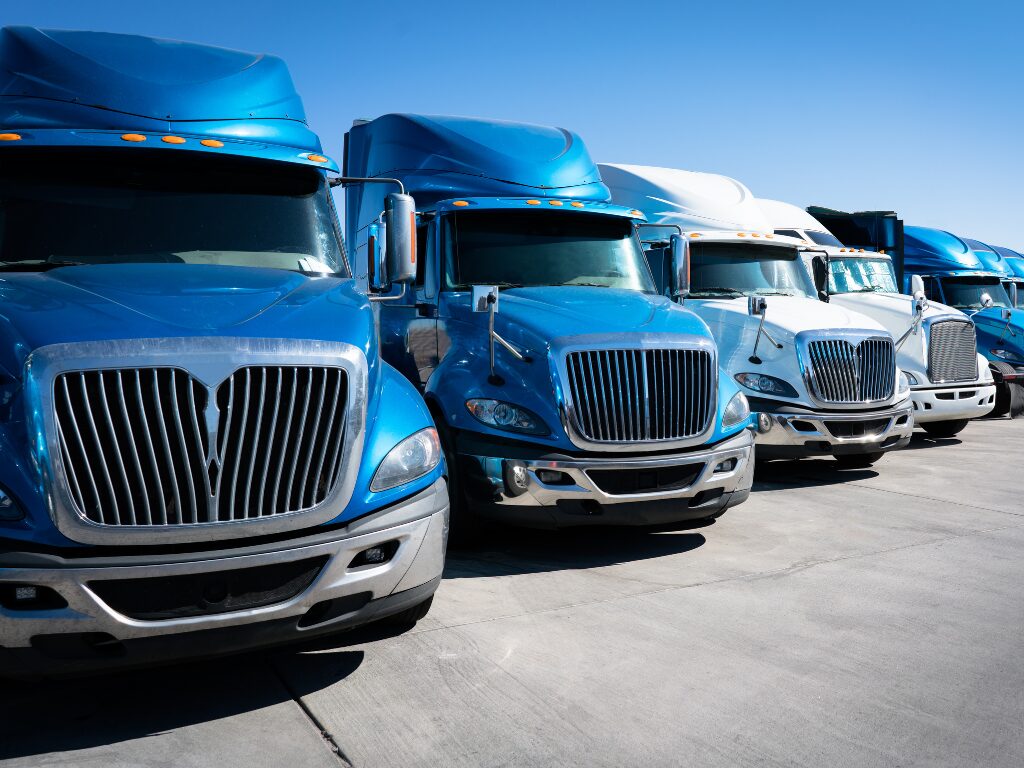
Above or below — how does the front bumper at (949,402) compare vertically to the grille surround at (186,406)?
below

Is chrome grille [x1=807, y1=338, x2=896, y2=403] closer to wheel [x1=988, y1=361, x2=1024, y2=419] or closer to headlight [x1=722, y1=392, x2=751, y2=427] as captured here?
headlight [x1=722, y1=392, x2=751, y2=427]

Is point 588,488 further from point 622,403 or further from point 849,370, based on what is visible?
point 849,370

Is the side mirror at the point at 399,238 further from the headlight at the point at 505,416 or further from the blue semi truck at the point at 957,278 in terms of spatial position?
the blue semi truck at the point at 957,278

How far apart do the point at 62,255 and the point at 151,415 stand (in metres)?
1.62

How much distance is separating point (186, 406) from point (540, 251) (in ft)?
13.6

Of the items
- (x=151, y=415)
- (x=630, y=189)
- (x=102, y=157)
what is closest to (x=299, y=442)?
(x=151, y=415)

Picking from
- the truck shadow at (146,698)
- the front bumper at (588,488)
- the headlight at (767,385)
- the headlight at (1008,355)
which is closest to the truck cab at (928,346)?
the headlight at (767,385)

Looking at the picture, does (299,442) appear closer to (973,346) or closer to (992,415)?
(973,346)

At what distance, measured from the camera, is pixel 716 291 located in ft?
32.7

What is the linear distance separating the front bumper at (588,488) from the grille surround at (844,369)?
286 centimetres

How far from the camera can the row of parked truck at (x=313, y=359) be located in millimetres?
3355

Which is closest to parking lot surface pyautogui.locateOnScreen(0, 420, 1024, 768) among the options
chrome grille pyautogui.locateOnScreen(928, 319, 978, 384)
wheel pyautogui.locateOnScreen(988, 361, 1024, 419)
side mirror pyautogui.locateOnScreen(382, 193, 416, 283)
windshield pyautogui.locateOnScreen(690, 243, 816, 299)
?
side mirror pyautogui.locateOnScreen(382, 193, 416, 283)

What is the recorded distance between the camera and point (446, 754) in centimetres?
339

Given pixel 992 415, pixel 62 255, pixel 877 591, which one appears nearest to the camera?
pixel 62 255
